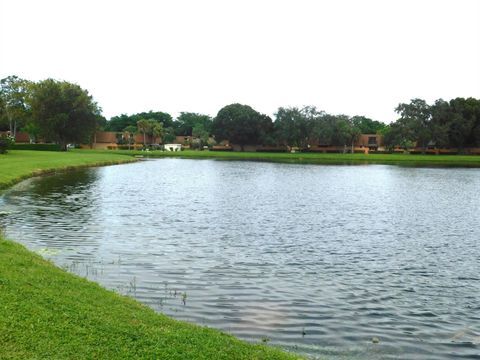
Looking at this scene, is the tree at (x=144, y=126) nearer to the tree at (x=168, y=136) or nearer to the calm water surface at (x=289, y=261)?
the tree at (x=168, y=136)

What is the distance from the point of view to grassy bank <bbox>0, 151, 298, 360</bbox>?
22.7ft

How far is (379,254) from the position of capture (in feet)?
59.7

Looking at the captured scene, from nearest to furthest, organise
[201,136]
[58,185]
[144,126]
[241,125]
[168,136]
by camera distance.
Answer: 1. [58,185]
2. [241,125]
3. [144,126]
4. [201,136]
5. [168,136]

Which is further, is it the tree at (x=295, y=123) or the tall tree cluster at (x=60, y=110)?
the tree at (x=295, y=123)

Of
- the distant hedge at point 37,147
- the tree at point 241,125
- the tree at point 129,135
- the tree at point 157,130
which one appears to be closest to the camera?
the distant hedge at point 37,147

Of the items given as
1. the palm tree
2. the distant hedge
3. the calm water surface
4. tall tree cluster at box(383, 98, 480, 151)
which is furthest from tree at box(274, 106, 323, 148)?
the calm water surface

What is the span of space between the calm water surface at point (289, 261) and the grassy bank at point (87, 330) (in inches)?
71.1

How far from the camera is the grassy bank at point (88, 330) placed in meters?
6.93

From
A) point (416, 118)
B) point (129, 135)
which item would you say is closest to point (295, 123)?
point (416, 118)

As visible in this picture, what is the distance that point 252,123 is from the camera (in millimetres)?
145375

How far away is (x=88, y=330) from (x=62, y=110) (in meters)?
96.8

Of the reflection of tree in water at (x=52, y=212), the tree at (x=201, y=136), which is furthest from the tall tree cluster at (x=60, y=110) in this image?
the tree at (x=201, y=136)

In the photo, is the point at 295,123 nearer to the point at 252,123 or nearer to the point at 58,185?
the point at 252,123

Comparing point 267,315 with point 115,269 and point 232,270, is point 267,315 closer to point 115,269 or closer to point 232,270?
point 232,270
